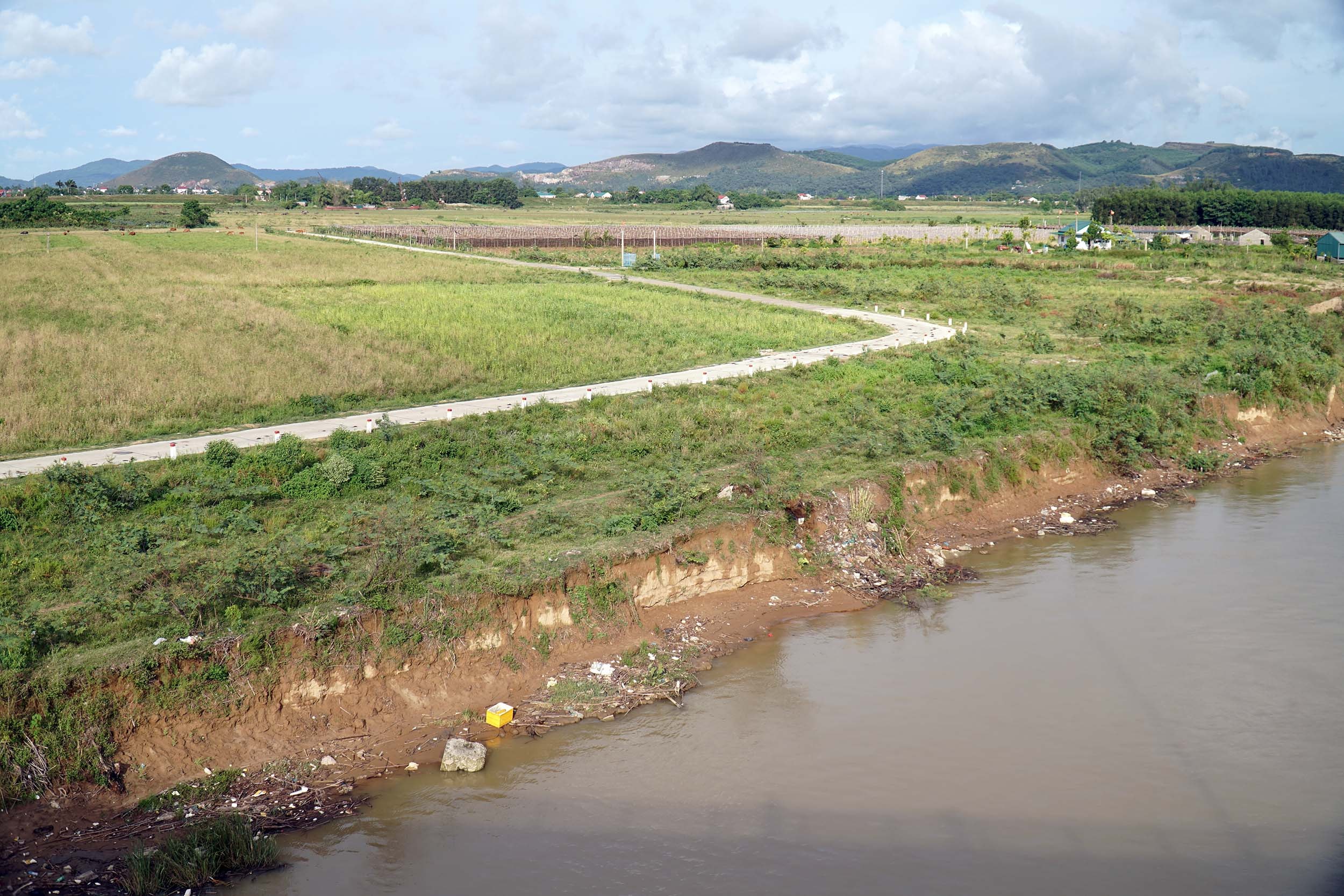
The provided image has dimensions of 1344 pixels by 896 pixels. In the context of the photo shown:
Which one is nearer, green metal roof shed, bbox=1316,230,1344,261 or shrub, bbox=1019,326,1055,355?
shrub, bbox=1019,326,1055,355

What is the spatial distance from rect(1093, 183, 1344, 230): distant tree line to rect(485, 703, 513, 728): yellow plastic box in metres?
99.3

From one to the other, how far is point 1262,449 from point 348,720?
2174 centimetres

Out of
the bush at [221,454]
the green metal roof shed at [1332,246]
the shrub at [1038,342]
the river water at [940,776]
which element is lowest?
the river water at [940,776]

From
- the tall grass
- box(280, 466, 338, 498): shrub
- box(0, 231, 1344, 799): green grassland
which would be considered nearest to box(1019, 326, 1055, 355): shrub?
box(0, 231, 1344, 799): green grassland

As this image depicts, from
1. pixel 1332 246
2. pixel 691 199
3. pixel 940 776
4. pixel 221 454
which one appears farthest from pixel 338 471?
pixel 691 199

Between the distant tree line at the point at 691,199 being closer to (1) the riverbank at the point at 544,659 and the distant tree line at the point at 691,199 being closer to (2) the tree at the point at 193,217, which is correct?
(2) the tree at the point at 193,217

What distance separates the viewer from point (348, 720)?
10.8m

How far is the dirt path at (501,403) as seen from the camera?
17.1 metres

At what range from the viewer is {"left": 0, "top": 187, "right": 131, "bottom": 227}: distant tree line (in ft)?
282

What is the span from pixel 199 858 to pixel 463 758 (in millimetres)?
2644

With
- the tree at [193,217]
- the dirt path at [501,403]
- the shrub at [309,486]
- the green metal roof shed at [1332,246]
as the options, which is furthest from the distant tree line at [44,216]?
the green metal roof shed at [1332,246]

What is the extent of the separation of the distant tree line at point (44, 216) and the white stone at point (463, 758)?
9317 cm

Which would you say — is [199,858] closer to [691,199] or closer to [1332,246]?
[1332,246]

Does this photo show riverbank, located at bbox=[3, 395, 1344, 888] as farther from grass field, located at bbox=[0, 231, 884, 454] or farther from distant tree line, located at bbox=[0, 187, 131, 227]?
distant tree line, located at bbox=[0, 187, 131, 227]
